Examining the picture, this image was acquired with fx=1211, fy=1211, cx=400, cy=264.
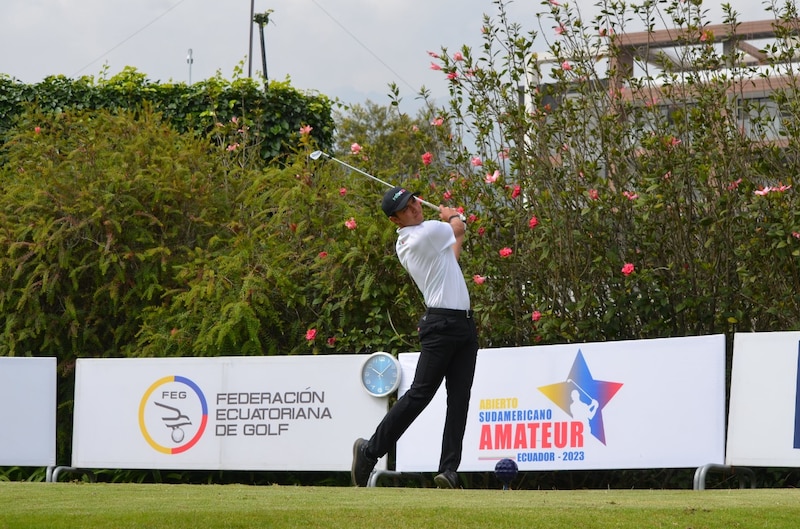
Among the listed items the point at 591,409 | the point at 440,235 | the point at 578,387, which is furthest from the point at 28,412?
the point at 440,235

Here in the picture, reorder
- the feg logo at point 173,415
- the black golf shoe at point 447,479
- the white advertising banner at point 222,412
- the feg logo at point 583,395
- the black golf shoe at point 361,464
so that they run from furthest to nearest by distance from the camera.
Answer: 1. the feg logo at point 173,415
2. the white advertising banner at point 222,412
3. the feg logo at point 583,395
4. the black golf shoe at point 361,464
5. the black golf shoe at point 447,479

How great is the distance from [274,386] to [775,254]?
424 cm

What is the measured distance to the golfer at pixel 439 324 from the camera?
286 inches

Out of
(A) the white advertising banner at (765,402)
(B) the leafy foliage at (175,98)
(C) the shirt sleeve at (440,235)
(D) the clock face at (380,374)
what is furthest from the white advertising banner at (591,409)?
(B) the leafy foliage at (175,98)

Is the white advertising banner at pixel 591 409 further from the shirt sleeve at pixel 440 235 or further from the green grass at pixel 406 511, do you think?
the shirt sleeve at pixel 440 235

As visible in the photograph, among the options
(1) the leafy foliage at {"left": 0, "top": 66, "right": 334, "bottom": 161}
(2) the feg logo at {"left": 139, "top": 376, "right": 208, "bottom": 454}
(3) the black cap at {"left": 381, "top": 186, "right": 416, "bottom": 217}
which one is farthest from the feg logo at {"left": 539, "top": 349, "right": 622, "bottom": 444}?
(1) the leafy foliage at {"left": 0, "top": 66, "right": 334, "bottom": 161}

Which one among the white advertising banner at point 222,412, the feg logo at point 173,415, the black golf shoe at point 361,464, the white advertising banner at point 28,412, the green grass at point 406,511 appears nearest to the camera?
the green grass at point 406,511

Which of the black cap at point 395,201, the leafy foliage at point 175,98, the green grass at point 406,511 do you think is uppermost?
the leafy foliage at point 175,98

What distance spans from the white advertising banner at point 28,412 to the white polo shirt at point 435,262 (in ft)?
16.6

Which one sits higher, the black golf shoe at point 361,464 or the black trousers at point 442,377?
the black trousers at point 442,377

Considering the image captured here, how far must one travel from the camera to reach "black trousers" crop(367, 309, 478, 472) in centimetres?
729

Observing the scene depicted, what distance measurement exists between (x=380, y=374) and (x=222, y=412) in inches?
58.9

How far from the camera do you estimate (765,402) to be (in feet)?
27.5

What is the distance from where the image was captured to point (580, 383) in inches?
358
